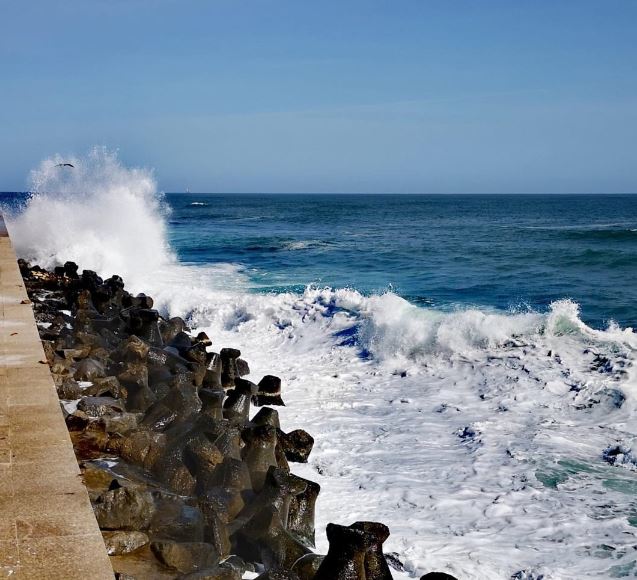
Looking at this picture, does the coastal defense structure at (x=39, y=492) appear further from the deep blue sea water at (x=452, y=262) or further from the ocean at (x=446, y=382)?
the deep blue sea water at (x=452, y=262)

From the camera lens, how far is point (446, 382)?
9.28 metres

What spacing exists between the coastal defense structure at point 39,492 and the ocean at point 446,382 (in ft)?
6.37

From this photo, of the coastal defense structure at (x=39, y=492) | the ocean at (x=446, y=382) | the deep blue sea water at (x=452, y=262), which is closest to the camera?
the coastal defense structure at (x=39, y=492)

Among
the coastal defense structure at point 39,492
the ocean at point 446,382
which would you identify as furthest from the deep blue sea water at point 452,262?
the coastal defense structure at point 39,492

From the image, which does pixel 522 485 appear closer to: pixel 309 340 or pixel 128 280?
pixel 309 340

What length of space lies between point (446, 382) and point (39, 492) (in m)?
6.42

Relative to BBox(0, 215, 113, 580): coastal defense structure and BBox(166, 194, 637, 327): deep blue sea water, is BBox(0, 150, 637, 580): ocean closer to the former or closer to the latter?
BBox(166, 194, 637, 327): deep blue sea water

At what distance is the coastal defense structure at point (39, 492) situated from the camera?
3.03 metres

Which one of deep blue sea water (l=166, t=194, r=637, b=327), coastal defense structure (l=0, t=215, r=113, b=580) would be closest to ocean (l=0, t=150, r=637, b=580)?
deep blue sea water (l=166, t=194, r=637, b=327)

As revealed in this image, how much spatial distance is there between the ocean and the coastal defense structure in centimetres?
194

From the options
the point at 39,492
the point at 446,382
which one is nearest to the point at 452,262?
the point at 446,382

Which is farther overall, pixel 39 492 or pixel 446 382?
pixel 446 382

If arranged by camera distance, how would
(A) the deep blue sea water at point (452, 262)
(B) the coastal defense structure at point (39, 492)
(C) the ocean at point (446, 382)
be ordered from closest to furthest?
(B) the coastal defense structure at point (39, 492) < (C) the ocean at point (446, 382) < (A) the deep blue sea water at point (452, 262)

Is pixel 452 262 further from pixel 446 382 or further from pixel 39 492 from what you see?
pixel 39 492
